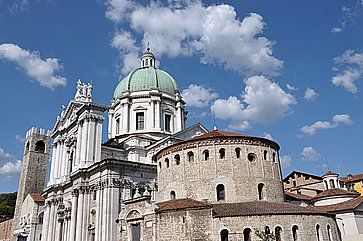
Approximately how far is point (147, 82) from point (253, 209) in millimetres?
28416

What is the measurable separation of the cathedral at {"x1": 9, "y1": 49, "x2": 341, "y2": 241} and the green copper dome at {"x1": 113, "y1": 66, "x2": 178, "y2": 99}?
15cm

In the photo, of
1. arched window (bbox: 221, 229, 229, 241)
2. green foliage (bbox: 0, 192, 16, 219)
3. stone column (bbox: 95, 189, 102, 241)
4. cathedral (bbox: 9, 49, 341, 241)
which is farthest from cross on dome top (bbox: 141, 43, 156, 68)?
green foliage (bbox: 0, 192, 16, 219)

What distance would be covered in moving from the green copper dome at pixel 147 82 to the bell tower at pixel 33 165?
72.6ft

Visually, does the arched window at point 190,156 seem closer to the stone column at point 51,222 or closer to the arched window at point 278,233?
the arched window at point 278,233

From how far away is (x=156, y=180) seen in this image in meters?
36.2

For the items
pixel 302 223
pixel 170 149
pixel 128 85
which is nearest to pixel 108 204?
pixel 170 149

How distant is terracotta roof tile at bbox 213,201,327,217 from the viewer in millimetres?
23056

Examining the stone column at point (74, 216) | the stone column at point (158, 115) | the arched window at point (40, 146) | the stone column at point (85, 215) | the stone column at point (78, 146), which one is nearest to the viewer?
the stone column at point (85, 215)

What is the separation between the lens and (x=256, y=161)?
27.8 metres

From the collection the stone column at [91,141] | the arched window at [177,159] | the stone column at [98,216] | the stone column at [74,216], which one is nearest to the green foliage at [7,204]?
the stone column at [74,216]

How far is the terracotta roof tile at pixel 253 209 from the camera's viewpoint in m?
23.1

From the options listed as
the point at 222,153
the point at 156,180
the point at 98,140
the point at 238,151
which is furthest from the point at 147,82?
the point at 238,151

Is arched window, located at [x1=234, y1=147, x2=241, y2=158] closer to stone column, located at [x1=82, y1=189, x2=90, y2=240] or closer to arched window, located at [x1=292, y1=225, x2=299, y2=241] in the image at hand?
arched window, located at [x1=292, y1=225, x2=299, y2=241]

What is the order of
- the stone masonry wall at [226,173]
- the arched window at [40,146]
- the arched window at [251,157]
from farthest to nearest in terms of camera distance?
the arched window at [40,146], the arched window at [251,157], the stone masonry wall at [226,173]
